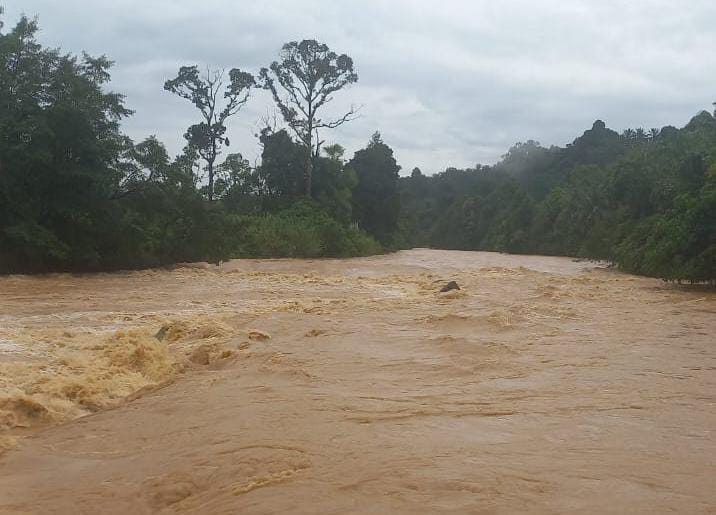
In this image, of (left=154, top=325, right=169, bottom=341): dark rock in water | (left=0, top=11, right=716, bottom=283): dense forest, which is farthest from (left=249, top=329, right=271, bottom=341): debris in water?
→ (left=0, top=11, right=716, bottom=283): dense forest

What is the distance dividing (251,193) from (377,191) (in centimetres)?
1002

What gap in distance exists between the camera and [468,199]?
75312 millimetres

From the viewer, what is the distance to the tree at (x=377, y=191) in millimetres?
47781

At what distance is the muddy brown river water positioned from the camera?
4.32 meters

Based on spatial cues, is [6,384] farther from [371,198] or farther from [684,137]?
[371,198]

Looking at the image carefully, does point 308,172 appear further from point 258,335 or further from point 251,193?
point 258,335

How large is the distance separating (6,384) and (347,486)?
13.6ft

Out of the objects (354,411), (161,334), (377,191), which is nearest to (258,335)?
(161,334)

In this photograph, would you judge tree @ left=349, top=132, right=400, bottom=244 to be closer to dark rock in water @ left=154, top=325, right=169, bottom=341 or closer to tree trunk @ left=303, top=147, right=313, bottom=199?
tree trunk @ left=303, top=147, right=313, bottom=199

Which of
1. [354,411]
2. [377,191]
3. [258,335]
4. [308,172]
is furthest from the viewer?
[377,191]

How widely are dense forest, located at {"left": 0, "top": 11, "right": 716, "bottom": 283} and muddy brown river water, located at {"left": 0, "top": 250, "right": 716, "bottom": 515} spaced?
24.8 ft

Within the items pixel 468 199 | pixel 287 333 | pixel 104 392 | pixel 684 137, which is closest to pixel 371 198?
pixel 684 137

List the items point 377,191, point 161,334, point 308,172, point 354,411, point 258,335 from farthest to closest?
point 377,191 < point 308,172 < point 258,335 < point 161,334 < point 354,411

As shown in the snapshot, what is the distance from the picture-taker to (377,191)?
4856 centimetres
